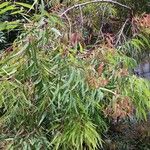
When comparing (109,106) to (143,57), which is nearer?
(109,106)

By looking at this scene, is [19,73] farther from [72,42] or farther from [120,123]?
[120,123]

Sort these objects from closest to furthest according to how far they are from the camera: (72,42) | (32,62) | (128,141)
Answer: (32,62) < (72,42) < (128,141)

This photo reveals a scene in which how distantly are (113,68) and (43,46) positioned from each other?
0.44m

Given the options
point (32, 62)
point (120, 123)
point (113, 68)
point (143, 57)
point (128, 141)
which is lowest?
point (128, 141)

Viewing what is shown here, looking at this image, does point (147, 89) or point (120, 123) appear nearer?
point (147, 89)

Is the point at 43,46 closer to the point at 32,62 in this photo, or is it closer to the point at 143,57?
the point at 32,62

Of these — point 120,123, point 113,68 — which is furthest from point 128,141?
point 113,68

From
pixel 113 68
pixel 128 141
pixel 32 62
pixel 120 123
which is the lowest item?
pixel 128 141

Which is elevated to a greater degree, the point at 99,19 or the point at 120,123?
the point at 99,19

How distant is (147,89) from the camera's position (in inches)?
86.2

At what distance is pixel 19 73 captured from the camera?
1933 millimetres

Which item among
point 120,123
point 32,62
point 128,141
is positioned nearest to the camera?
point 32,62

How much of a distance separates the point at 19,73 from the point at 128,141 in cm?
125

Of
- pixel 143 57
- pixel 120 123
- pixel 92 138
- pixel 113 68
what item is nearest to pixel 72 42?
pixel 113 68
